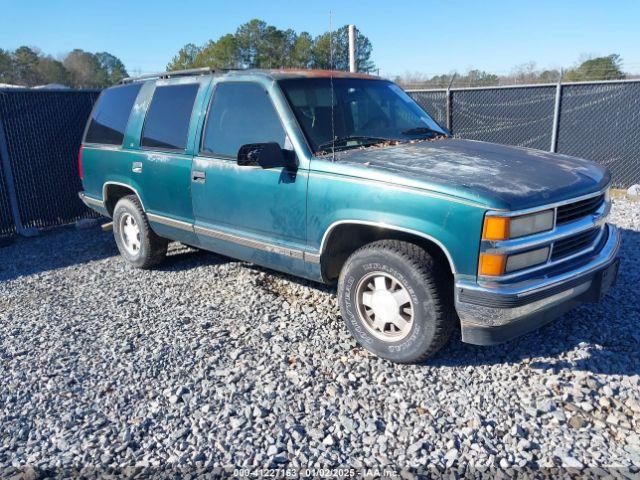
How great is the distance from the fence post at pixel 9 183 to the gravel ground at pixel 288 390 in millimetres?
3393

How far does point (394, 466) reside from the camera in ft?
8.83

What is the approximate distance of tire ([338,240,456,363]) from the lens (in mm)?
3365

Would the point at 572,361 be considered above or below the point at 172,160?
below

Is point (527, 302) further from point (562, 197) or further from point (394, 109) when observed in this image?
point (394, 109)

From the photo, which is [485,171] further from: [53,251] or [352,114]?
[53,251]

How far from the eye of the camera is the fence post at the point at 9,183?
7.66 m

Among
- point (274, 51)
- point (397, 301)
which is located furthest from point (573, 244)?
point (274, 51)

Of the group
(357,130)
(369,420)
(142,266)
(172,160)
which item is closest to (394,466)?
(369,420)

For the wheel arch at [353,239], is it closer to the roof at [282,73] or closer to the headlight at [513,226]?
the headlight at [513,226]

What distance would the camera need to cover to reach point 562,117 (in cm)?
1008

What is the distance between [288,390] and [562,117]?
351 inches

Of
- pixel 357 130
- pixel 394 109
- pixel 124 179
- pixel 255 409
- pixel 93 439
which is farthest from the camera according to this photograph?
pixel 124 179

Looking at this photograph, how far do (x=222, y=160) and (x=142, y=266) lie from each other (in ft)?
6.78

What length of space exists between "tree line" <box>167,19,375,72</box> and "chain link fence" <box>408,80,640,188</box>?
237 cm
